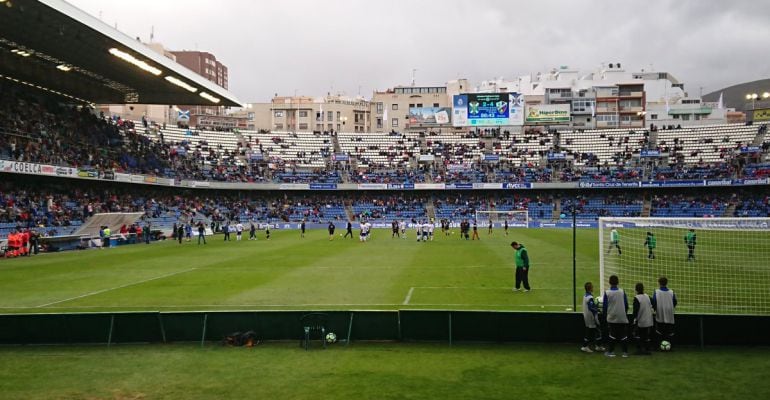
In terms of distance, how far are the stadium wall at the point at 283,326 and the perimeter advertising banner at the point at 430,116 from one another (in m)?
76.7

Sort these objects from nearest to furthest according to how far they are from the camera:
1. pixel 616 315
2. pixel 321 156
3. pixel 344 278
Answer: pixel 616 315, pixel 344 278, pixel 321 156

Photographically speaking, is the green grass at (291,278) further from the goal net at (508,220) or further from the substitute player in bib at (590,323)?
the goal net at (508,220)

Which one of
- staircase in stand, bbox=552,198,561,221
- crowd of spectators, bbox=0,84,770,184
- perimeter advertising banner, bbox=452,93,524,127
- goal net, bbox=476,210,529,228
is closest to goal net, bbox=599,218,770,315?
goal net, bbox=476,210,529,228

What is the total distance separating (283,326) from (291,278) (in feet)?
32.3

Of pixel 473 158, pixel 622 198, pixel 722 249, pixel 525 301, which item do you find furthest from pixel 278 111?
pixel 525 301

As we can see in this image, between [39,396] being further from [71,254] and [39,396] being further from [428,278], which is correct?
[71,254]

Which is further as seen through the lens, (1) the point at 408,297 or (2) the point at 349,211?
(2) the point at 349,211

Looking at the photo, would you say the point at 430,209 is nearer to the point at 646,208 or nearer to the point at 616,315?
the point at 646,208

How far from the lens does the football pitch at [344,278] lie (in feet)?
56.8

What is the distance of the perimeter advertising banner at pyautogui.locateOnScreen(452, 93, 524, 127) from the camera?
253ft

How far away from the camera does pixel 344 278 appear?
73.4 ft

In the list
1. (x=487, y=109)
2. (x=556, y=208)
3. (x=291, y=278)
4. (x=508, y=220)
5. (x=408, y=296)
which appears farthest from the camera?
(x=487, y=109)

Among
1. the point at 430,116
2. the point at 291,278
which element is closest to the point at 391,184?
the point at 430,116

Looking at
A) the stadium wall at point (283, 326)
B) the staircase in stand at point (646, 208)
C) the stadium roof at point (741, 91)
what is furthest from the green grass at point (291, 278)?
the stadium roof at point (741, 91)
